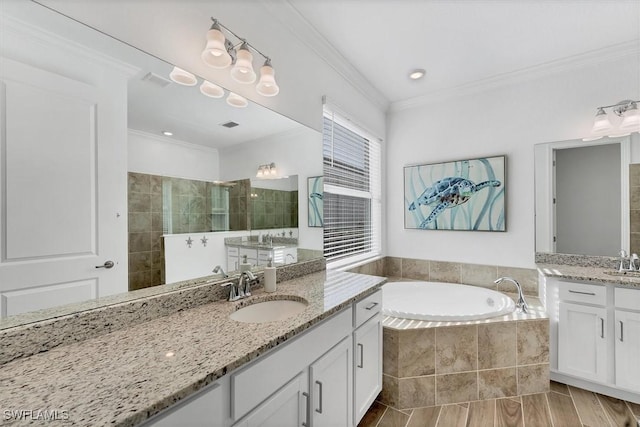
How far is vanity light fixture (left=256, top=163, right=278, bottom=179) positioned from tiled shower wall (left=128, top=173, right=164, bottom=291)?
25.5 inches

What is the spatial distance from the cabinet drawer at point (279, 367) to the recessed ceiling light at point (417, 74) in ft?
7.53

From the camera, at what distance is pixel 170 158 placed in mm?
1251

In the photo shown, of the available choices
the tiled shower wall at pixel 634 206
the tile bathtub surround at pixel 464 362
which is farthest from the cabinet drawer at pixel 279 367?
the tiled shower wall at pixel 634 206

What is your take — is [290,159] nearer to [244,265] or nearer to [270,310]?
[244,265]

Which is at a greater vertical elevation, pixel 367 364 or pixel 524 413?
pixel 367 364

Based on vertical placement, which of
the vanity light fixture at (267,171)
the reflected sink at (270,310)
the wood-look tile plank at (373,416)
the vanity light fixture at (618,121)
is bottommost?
the wood-look tile plank at (373,416)

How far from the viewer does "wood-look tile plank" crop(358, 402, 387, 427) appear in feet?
5.76

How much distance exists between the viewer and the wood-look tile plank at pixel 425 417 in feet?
5.71

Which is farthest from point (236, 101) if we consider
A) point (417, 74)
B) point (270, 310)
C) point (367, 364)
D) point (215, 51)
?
point (417, 74)

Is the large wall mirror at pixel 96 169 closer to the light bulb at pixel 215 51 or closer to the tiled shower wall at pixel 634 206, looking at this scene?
the light bulb at pixel 215 51

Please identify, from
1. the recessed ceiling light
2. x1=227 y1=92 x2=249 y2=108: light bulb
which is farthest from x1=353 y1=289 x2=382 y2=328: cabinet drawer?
the recessed ceiling light

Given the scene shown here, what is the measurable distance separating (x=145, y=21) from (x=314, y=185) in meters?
1.35

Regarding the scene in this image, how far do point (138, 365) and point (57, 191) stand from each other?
2.05ft

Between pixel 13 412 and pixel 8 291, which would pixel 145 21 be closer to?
pixel 8 291
